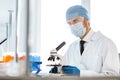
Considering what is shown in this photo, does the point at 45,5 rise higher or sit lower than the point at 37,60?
higher

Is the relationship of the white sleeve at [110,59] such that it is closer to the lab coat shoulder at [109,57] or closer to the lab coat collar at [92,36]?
the lab coat shoulder at [109,57]

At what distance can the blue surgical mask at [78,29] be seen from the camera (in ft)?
5.59

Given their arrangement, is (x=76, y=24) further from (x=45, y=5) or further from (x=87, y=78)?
(x=87, y=78)

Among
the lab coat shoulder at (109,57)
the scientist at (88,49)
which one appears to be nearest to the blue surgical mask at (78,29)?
the scientist at (88,49)

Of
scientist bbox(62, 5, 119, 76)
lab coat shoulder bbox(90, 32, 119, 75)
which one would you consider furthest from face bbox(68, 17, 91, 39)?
lab coat shoulder bbox(90, 32, 119, 75)

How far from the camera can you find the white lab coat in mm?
1496

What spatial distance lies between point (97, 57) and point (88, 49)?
114 millimetres

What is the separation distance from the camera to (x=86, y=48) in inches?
66.4

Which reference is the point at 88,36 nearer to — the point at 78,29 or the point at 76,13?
the point at 78,29

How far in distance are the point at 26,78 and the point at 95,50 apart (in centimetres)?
115

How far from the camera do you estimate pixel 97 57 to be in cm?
158

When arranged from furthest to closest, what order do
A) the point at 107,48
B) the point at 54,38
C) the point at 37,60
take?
the point at 54,38 < the point at 107,48 < the point at 37,60

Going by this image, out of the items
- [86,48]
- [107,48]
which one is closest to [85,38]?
[86,48]

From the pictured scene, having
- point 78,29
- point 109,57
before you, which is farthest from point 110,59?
point 78,29
